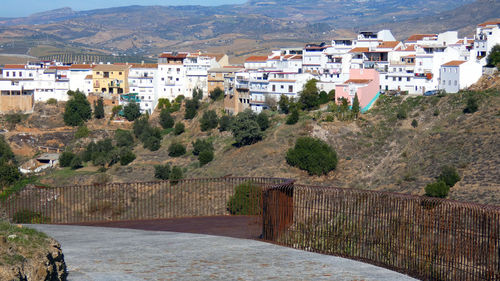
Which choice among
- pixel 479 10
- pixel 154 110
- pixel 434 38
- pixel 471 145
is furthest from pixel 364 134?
pixel 479 10

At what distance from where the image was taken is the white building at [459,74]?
43.2 metres

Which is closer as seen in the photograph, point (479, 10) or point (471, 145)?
point (471, 145)

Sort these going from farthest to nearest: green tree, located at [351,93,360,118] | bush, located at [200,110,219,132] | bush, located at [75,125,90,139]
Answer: bush, located at [75,125,90,139] < bush, located at [200,110,219,132] < green tree, located at [351,93,360,118]

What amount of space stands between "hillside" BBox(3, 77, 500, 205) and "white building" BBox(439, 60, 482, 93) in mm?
878

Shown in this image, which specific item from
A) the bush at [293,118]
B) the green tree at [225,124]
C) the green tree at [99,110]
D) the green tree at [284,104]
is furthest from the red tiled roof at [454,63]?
the green tree at [99,110]

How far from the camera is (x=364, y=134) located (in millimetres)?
40469

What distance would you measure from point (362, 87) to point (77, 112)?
28037 millimetres

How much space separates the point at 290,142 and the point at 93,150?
57.6 ft

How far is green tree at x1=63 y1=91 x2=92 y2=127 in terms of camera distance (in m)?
59.7

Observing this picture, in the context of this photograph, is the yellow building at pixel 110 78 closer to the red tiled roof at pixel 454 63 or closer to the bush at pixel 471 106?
the red tiled roof at pixel 454 63

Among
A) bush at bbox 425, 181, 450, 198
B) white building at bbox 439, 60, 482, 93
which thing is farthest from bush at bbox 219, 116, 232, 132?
bush at bbox 425, 181, 450, 198

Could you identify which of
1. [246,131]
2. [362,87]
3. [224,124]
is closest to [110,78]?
[224,124]

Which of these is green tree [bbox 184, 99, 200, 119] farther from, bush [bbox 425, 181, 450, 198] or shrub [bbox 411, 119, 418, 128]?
bush [bbox 425, 181, 450, 198]

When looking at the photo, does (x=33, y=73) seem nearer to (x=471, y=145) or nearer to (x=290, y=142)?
(x=290, y=142)
